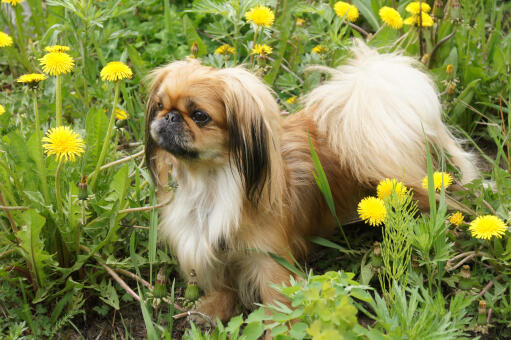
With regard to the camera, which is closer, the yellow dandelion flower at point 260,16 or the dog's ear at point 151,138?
the dog's ear at point 151,138

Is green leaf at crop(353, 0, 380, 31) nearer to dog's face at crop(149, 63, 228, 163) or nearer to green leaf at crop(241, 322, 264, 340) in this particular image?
dog's face at crop(149, 63, 228, 163)

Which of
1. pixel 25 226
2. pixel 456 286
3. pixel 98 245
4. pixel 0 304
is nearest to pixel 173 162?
pixel 98 245

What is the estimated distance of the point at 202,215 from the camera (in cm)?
232

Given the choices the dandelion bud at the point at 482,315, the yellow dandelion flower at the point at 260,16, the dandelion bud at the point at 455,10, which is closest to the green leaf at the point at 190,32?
the yellow dandelion flower at the point at 260,16

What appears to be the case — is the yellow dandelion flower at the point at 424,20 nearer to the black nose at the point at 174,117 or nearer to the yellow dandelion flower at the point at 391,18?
the yellow dandelion flower at the point at 391,18

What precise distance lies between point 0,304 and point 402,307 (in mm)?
1513

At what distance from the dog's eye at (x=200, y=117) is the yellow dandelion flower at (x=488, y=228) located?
3.39 feet

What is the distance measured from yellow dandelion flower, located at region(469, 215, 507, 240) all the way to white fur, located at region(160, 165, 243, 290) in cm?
86

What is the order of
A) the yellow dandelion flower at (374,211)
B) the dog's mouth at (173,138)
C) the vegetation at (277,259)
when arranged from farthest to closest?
the yellow dandelion flower at (374,211), the dog's mouth at (173,138), the vegetation at (277,259)

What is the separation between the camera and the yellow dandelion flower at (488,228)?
2146 millimetres

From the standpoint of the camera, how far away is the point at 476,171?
2.93 metres

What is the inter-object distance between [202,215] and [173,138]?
0.39 meters

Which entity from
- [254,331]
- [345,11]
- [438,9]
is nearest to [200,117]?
[254,331]

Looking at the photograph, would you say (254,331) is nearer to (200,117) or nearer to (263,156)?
(263,156)
